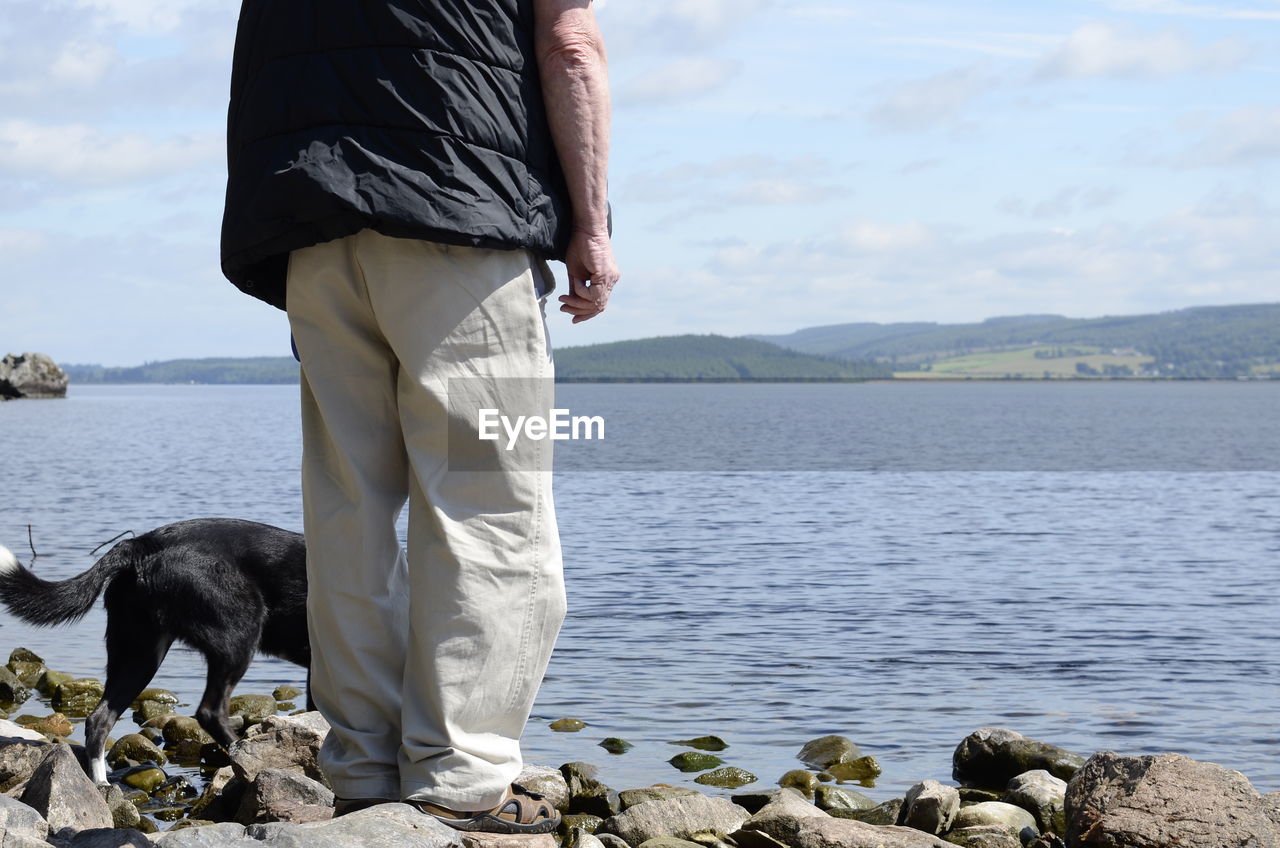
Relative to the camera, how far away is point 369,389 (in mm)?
3371

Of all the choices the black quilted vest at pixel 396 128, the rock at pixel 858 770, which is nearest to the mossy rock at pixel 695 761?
the rock at pixel 858 770

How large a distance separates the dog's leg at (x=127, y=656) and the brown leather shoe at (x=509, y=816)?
3.19 metres

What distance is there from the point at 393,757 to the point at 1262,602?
10.7 m

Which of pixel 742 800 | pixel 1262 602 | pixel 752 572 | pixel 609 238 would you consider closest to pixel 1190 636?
pixel 1262 602

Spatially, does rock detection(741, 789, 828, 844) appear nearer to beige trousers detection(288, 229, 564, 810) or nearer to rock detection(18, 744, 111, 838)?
beige trousers detection(288, 229, 564, 810)

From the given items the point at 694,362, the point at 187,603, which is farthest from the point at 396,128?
the point at 694,362

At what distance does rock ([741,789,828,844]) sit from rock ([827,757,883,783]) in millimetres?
1243

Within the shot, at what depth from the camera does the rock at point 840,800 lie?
5527 millimetres

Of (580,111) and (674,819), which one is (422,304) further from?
(674,819)

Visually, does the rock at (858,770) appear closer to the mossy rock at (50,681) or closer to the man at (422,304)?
the man at (422,304)

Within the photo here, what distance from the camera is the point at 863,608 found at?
37.5 feet

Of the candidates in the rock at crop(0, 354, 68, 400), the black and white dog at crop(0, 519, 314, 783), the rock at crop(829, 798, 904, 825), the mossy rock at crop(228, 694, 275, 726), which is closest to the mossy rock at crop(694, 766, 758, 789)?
the rock at crop(829, 798, 904, 825)

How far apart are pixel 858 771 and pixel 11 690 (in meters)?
5.09

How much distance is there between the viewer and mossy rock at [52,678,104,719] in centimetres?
770
